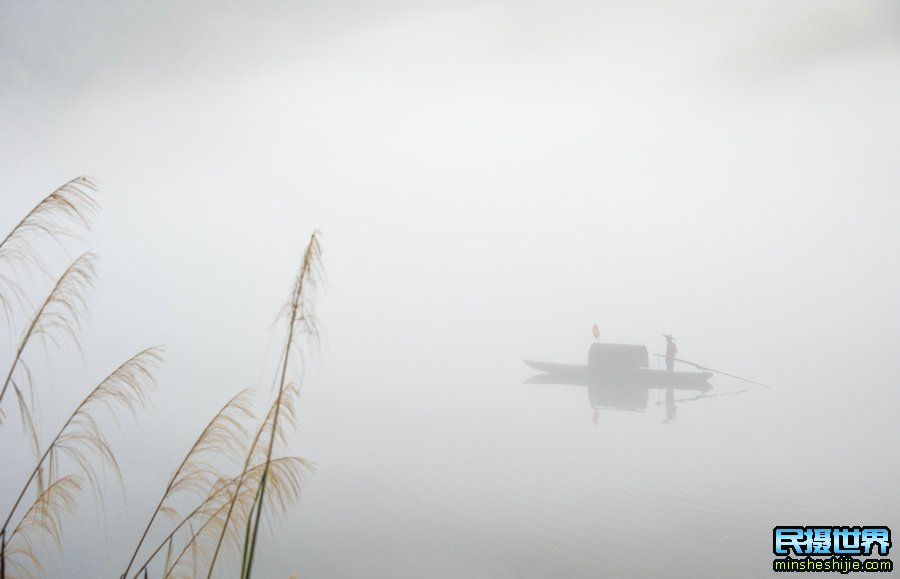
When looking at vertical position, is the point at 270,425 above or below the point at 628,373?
above

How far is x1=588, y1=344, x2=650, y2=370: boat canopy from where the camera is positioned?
125ft

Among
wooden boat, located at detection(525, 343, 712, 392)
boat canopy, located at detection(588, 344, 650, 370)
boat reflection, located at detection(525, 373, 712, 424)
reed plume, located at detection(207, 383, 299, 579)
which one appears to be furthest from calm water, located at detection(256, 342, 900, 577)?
boat canopy, located at detection(588, 344, 650, 370)

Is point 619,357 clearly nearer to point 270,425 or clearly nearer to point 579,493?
point 579,493

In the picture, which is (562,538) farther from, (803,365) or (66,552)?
(803,365)

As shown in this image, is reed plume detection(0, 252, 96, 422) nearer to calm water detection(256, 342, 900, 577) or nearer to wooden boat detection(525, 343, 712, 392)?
calm water detection(256, 342, 900, 577)

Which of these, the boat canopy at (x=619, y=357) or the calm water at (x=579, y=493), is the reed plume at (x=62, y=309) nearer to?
the calm water at (x=579, y=493)

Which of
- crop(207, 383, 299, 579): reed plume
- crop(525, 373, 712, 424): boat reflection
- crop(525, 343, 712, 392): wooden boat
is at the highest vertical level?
crop(207, 383, 299, 579): reed plume

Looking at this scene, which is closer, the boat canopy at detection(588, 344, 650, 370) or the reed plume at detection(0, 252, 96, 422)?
the reed plume at detection(0, 252, 96, 422)

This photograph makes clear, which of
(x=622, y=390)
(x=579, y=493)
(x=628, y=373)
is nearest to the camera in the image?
(x=579, y=493)

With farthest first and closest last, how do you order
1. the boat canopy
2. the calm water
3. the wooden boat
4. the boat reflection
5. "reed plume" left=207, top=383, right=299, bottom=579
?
the boat canopy → the wooden boat → the boat reflection → the calm water → "reed plume" left=207, top=383, right=299, bottom=579

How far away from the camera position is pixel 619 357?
126 ft

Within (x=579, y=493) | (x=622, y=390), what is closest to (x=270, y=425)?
(x=579, y=493)

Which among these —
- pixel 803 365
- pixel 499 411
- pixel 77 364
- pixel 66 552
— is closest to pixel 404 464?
pixel 66 552

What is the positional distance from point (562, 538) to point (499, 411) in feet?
61.4
